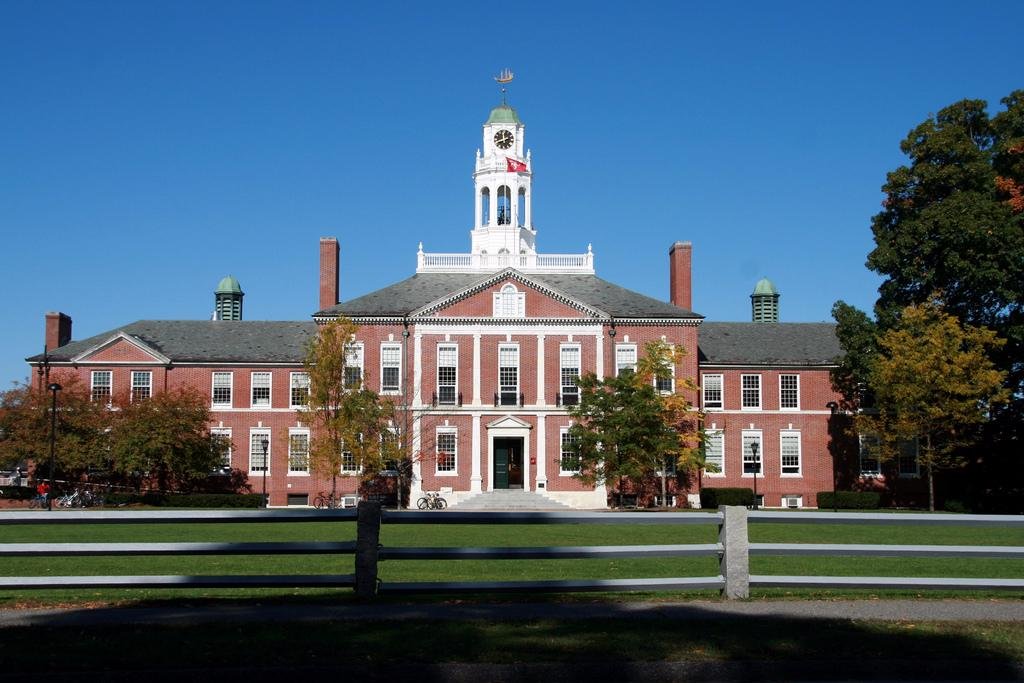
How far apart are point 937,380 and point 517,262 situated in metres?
22.7

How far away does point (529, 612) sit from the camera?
10.6 meters

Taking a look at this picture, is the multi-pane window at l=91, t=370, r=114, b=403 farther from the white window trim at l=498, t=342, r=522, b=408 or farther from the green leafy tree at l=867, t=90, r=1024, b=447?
the green leafy tree at l=867, t=90, r=1024, b=447

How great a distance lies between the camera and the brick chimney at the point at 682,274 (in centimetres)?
5641

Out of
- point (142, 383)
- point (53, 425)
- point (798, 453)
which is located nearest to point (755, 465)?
point (798, 453)

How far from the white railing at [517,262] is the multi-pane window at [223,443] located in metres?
13.3

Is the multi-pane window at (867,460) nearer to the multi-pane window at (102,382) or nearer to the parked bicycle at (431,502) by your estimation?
the parked bicycle at (431,502)

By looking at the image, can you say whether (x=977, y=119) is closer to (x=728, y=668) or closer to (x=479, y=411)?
(x=479, y=411)

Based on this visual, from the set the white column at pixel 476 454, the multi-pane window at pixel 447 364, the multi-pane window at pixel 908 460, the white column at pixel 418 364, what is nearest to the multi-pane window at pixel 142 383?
the white column at pixel 418 364

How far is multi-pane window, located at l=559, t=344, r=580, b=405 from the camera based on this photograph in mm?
52844

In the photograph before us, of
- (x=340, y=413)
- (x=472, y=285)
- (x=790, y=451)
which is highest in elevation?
(x=472, y=285)

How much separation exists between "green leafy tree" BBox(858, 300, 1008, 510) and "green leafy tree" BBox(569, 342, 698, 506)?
8964 millimetres

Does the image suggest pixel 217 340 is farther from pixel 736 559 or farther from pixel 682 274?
pixel 736 559

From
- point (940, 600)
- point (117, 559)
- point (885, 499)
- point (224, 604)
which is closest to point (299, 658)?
point (224, 604)

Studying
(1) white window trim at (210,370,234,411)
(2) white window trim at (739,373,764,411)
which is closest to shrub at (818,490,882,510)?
(2) white window trim at (739,373,764,411)
